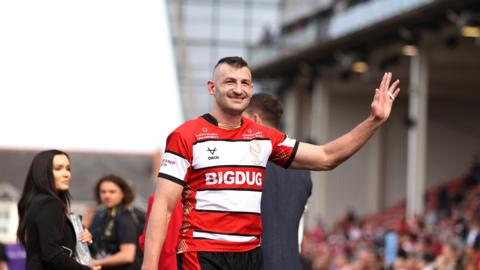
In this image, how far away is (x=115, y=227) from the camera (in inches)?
383

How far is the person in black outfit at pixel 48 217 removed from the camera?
749 cm

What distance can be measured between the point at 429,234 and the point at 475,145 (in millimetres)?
23349

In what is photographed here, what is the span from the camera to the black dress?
7473mm

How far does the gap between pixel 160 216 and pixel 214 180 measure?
33 cm

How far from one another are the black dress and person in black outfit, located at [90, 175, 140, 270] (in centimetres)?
181

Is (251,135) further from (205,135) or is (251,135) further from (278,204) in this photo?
(278,204)

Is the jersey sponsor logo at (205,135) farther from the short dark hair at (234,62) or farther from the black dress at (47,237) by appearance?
the black dress at (47,237)

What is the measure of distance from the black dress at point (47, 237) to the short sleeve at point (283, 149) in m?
1.64

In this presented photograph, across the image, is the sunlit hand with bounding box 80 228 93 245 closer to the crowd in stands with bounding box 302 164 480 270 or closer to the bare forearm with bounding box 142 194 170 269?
the bare forearm with bounding box 142 194 170 269

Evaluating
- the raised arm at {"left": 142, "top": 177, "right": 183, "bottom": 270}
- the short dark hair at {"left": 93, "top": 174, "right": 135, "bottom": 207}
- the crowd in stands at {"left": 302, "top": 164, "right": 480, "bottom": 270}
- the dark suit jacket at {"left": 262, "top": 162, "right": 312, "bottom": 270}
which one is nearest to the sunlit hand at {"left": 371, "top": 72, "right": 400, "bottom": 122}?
the raised arm at {"left": 142, "top": 177, "right": 183, "bottom": 270}

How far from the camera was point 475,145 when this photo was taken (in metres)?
48.2

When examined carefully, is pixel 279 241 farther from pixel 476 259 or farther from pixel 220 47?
pixel 220 47

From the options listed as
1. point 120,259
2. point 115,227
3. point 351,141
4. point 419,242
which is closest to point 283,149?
point 351,141

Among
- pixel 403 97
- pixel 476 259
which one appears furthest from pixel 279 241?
pixel 403 97
